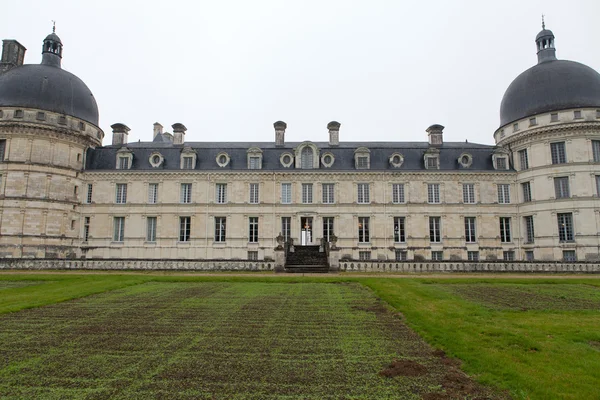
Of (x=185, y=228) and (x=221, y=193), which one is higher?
(x=221, y=193)

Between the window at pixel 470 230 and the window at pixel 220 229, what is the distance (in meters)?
20.0

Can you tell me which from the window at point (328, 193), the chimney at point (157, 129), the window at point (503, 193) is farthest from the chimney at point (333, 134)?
the chimney at point (157, 129)

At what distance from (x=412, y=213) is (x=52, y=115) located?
98.4ft

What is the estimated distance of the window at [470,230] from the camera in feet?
104

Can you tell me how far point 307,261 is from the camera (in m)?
24.8

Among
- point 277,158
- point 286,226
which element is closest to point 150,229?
point 286,226

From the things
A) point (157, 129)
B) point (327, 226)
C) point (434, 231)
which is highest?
point (157, 129)

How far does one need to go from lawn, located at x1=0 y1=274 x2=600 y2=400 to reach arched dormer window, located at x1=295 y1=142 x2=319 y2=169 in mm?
21157

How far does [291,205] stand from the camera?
105ft

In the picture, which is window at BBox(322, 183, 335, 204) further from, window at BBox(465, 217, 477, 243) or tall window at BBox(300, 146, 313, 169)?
window at BBox(465, 217, 477, 243)

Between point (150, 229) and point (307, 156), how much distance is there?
14576mm

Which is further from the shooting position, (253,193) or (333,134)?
(333,134)

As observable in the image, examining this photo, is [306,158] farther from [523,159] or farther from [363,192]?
[523,159]

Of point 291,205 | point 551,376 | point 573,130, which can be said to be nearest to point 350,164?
point 291,205
